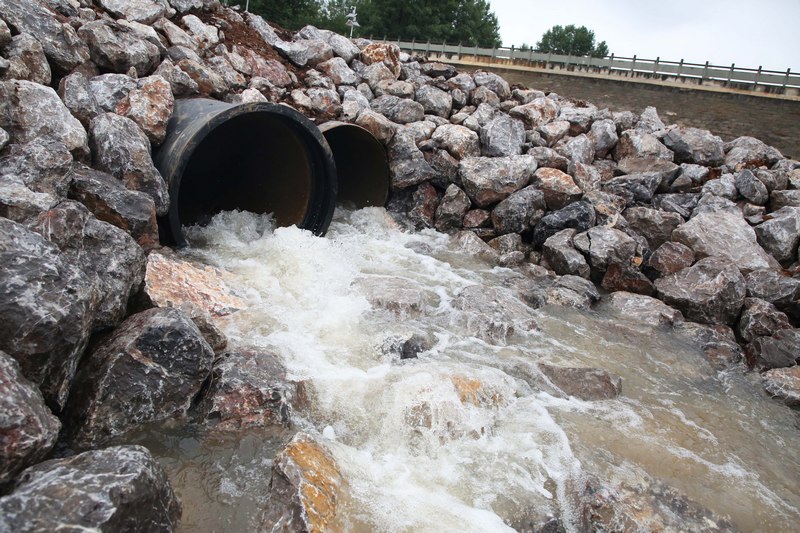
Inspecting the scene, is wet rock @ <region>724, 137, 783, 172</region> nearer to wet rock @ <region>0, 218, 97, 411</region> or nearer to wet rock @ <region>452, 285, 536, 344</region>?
wet rock @ <region>452, 285, 536, 344</region>

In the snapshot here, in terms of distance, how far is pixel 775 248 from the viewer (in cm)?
671

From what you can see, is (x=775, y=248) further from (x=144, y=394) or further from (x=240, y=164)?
(x=144, y=394)

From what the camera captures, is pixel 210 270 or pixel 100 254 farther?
pixel 210 270

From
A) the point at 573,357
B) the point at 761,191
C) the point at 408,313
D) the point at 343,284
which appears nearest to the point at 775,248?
the point at 761,191

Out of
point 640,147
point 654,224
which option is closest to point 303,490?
point 654,224

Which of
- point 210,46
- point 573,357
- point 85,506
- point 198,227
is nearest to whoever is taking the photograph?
point 85,506

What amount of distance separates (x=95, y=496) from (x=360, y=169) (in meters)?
6.39

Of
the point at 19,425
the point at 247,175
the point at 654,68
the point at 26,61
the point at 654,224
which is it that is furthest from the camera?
the point at 654,68

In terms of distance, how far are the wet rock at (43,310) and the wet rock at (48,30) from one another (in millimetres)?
3268

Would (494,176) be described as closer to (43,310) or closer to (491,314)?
(491,314)

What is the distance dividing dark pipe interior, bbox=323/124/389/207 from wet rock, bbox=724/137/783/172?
545 cm

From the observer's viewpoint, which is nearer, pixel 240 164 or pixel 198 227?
pixel 198 227

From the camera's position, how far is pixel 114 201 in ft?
13.3

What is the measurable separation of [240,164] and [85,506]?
17.9 feet
